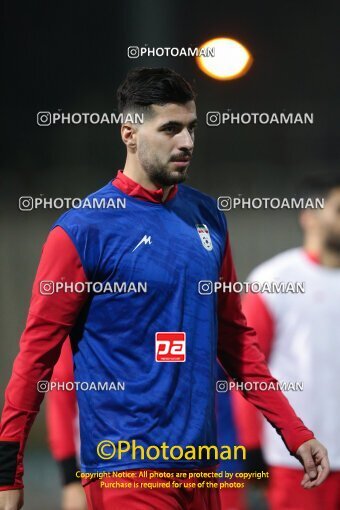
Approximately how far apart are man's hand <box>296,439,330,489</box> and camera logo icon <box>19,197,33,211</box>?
989 millimetres

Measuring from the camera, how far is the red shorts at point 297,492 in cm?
259

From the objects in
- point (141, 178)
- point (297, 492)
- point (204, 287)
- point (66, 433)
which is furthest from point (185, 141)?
point (297, 492)

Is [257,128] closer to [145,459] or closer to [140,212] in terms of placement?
[140,212]

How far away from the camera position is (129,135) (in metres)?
2.36

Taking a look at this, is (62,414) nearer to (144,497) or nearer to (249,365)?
(144,497)

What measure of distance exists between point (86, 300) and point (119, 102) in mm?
581

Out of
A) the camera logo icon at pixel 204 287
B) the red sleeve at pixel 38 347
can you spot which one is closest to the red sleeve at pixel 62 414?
the red sleeve at pixel 38 347

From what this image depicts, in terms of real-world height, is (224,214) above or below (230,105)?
below

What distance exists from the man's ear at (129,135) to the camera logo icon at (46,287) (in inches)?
16.7

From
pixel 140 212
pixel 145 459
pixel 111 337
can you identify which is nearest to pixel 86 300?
pixel 111 337

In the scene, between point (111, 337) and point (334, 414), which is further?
point (334, 414)

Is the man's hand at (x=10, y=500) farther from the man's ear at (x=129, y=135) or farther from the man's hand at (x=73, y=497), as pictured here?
the man's ear at (x=129, y=135)

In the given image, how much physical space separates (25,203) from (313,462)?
3.45 ft

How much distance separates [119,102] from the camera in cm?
245
